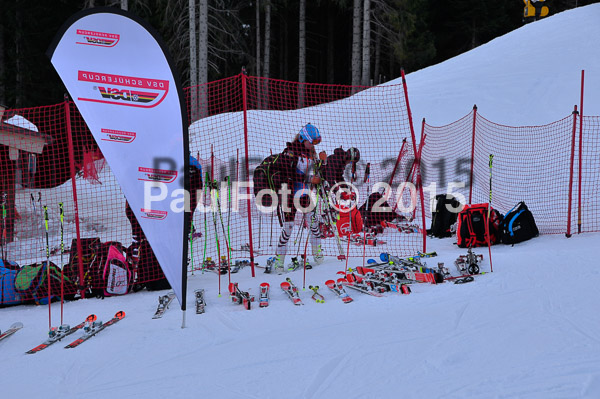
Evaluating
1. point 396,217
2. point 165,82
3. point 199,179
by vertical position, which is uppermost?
point 165,82

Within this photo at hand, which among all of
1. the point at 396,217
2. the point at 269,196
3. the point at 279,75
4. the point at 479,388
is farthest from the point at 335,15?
the point at 479,388

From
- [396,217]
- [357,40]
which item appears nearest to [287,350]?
[396,217]

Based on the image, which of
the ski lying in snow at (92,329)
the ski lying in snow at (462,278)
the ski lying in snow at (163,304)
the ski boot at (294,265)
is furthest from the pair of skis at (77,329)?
the ski lying in snow at (462,278)

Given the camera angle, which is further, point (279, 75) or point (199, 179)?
point (279, 75)

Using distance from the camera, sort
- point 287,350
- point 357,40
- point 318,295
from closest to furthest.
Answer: point 287,350 → point 318,295 → point 357,40

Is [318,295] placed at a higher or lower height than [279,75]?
lower

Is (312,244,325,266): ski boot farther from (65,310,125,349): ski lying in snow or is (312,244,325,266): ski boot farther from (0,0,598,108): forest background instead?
(0,0,598,108): forest background

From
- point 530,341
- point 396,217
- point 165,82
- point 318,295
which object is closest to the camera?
point 530,341

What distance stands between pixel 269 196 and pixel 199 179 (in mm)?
1255

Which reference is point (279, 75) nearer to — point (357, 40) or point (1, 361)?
point (357, 40)

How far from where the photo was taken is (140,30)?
3465mm

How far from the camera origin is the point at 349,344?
334 cm

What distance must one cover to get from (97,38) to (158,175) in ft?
3.95

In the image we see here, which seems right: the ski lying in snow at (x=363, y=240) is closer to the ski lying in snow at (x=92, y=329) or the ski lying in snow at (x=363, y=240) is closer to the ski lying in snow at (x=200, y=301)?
the ski lying in snow at (x=200, y=301)
